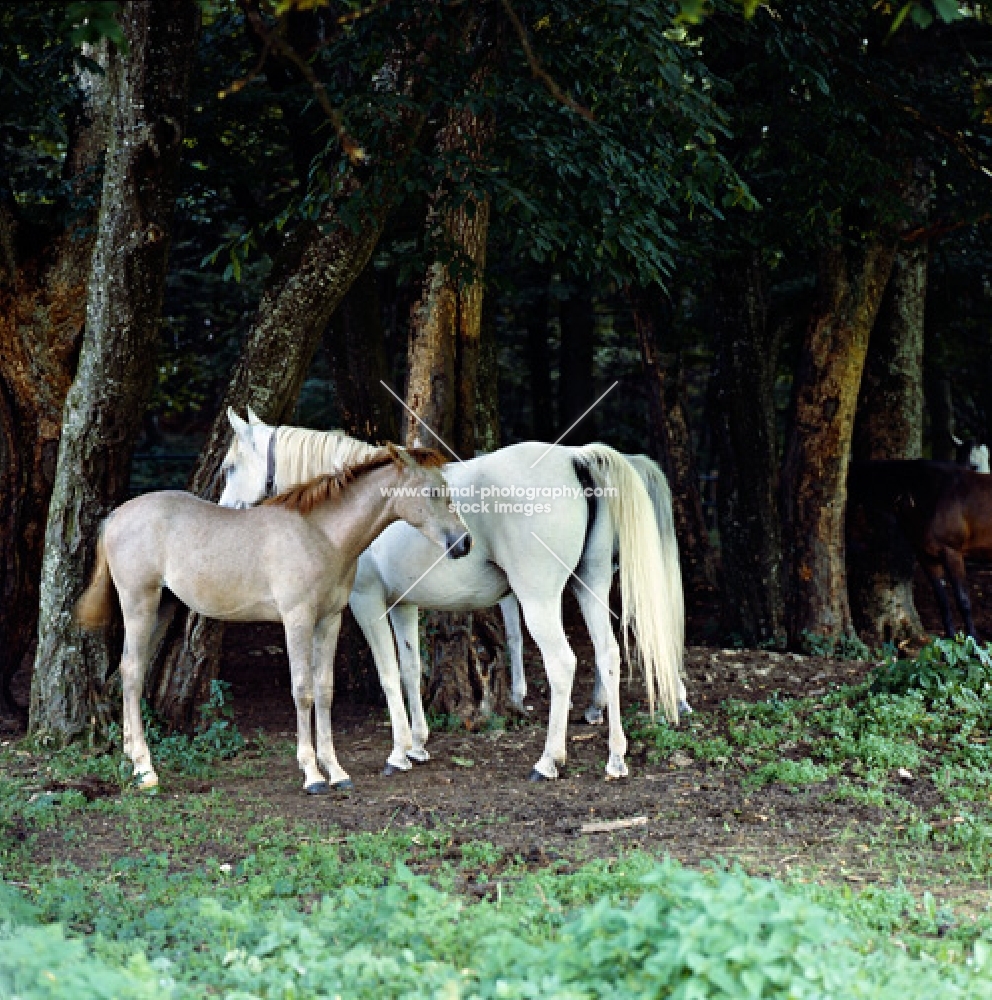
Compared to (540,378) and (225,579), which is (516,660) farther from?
(540,378)

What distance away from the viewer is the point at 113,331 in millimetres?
8125

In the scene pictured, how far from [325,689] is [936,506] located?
7.42m

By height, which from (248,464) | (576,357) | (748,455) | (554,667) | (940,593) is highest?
(576,357)

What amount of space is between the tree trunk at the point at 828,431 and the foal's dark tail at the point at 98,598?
22.5ft

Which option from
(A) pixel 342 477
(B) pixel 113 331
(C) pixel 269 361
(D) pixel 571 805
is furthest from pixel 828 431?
(B) pixel 113 331

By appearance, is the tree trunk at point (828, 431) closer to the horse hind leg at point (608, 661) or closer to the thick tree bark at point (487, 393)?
the thick tree bark at point (487, 393)

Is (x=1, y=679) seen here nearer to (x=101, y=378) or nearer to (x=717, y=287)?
(x=101, y=378)

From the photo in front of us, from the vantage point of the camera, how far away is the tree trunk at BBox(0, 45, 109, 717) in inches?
352

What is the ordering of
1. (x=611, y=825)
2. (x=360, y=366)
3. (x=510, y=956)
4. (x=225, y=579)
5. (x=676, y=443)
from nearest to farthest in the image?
(x=510, y=956) < (x=611, y=825) < (x=225, y=579) < (x=360, y=366) < (x=676, y=443)

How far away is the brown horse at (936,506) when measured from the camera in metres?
12.3

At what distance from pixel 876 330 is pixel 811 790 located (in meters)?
7.25

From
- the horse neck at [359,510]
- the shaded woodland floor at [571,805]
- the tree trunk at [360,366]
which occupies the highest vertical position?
the tree trunk at [360,366]

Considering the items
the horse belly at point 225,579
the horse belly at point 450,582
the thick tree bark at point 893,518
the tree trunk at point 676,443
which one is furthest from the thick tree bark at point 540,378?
the horse belly at point 225,579

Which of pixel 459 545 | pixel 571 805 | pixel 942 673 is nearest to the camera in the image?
pixel 571 805
